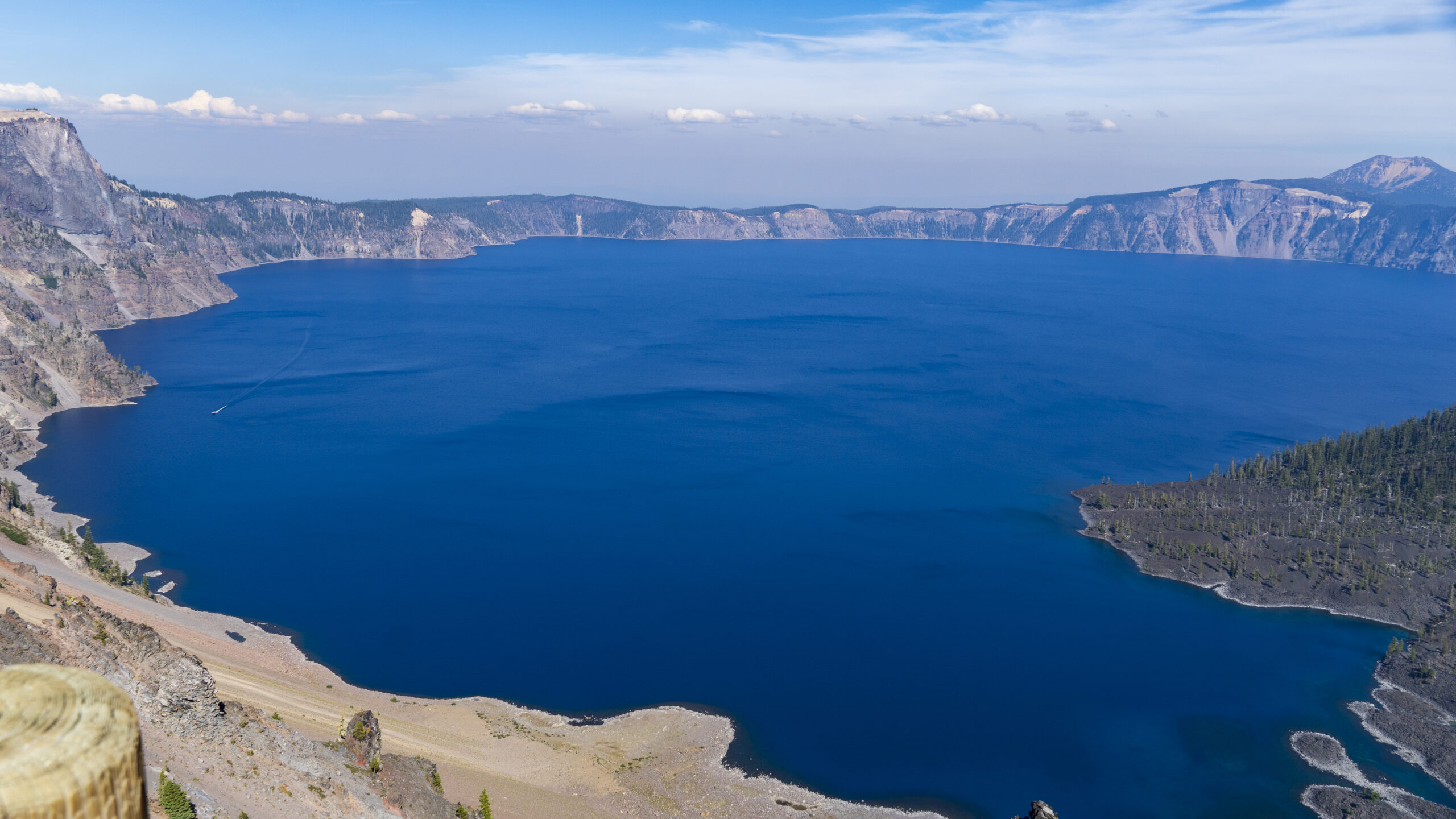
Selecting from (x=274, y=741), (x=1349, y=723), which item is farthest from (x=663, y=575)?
(x=1349, y=723)

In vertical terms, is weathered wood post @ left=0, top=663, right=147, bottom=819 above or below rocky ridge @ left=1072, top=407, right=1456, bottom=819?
above

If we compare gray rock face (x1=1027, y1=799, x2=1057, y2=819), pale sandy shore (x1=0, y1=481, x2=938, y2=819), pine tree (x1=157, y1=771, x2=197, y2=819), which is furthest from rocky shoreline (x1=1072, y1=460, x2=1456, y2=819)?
pine tree (x1=157, y1=771, x2=197, y2=819)

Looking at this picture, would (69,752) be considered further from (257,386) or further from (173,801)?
(257,386)

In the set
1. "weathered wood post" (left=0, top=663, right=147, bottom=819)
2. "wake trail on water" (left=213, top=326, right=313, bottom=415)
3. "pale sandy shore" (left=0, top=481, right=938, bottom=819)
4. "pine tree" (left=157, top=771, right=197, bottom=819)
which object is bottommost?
"pale sandy shore" (left=0, top=481, right=938, bottom=819)

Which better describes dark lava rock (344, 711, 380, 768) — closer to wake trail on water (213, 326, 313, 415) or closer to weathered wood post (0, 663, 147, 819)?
weathered wood post (0, 663, 147, 819)

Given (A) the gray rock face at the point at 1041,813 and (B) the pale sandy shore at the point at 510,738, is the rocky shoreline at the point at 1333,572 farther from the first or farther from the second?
(A) the gray rock face at the point at 1041,813

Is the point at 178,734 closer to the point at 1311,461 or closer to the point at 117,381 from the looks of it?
the point at 1311,461
